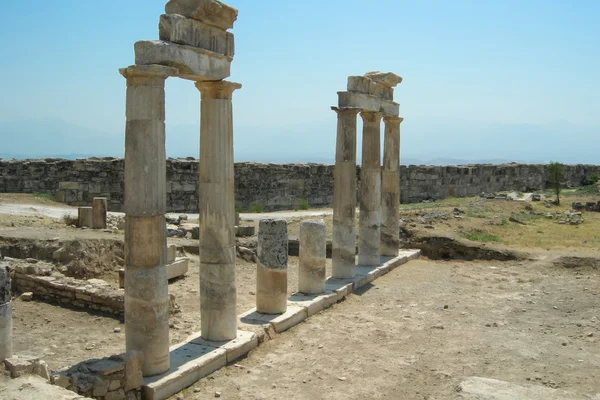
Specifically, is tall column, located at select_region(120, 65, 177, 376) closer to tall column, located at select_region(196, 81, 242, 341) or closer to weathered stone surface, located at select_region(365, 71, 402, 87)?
tall column, located at select_region(196, 81, 242, 341)

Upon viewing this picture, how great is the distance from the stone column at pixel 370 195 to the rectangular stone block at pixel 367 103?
35cm

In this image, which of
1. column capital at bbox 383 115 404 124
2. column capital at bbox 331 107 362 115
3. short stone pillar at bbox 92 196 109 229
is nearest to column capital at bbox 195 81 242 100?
column capital at bbox 331 107 362 115

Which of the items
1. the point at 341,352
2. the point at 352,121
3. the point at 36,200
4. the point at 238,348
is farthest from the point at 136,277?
the point at 36,200

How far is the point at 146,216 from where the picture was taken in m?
8.48

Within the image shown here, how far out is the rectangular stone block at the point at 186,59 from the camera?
334 inches

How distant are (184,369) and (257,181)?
18681mm

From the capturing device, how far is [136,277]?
28.1 feet

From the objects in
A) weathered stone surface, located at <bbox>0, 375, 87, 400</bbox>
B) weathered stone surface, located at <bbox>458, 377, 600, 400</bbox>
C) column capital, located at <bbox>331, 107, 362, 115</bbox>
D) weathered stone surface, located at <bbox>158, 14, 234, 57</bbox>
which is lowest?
weathered stone surface, located at <bbox>458, 377, 600, 400</bbox>

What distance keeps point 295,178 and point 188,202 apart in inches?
206

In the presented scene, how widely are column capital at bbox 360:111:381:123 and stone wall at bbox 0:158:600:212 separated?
10596mm

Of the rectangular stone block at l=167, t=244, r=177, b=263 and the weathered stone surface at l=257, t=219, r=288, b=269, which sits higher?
the weathered stone surface at l=257, t=219, r=288, b=269

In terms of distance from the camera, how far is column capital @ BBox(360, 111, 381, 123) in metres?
16.3

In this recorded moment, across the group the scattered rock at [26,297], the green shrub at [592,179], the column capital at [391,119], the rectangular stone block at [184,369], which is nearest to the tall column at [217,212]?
the rectangular stone block at [184,369]

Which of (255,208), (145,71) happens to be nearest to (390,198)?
(255,208)
